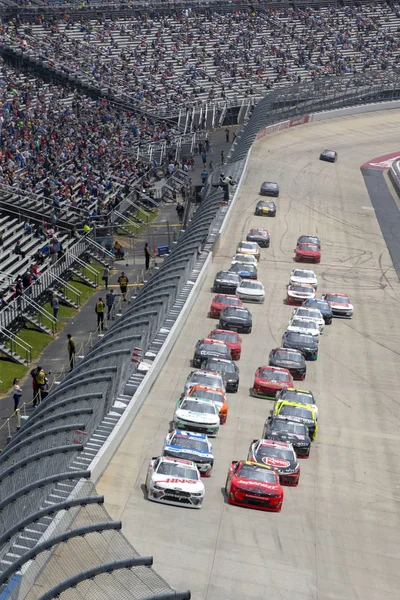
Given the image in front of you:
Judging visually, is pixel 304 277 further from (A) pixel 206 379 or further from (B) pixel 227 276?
(A) pixel 206 379

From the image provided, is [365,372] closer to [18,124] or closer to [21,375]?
[21,375]

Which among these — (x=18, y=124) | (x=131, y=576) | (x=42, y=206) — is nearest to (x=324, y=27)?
(x=18, y=124)

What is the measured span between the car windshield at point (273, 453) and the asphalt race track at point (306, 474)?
0.70m

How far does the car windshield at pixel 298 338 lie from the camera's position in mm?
33750

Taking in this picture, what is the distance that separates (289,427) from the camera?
25.8 m

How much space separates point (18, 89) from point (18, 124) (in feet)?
26.6

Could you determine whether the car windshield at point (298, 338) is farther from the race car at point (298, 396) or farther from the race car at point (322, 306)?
the race car at point (298, 396)

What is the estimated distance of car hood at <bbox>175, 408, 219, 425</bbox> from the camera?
25656 millimetres

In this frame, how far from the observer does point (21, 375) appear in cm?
3244

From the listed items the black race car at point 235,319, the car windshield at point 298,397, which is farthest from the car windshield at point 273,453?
the black race car at point 235,319

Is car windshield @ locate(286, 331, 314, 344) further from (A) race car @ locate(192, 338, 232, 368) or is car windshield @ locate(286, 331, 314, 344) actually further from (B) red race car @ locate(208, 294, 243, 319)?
(B) red race car @ locate(208, 294, 243, 319)

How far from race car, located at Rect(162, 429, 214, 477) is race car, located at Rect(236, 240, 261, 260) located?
72.7 ft

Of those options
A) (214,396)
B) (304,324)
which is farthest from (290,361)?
(214,396)

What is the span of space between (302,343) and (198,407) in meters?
8.35
